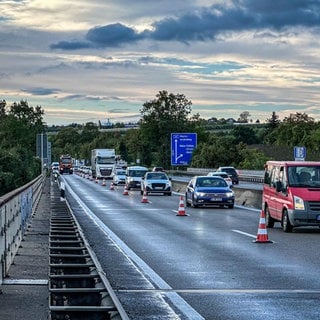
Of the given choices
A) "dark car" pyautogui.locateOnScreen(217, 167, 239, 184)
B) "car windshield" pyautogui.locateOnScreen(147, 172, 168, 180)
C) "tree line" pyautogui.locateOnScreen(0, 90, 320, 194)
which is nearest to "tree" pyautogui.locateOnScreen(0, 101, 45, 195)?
"tree line" pyautogui.locateOnScreen(0, 90, 320, 194)

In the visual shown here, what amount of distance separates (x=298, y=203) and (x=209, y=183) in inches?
606

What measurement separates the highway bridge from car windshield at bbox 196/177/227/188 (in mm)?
10369

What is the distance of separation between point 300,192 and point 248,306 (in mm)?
13009

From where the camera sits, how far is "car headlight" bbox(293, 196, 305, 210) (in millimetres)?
23312

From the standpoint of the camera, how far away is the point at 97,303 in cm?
912

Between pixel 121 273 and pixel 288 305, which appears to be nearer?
pixel 288 305

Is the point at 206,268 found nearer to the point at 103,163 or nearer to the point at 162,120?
the point at 103,163

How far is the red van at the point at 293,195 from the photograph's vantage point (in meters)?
23.3

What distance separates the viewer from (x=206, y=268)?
1507cm

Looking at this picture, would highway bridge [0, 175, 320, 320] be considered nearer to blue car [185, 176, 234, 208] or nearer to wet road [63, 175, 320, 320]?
wet road [63, 175, 320, 320]

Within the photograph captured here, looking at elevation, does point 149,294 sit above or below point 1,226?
below

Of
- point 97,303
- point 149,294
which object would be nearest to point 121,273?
point 149,294

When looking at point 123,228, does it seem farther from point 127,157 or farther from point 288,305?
point 127,157

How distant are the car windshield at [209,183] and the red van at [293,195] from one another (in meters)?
11.8
